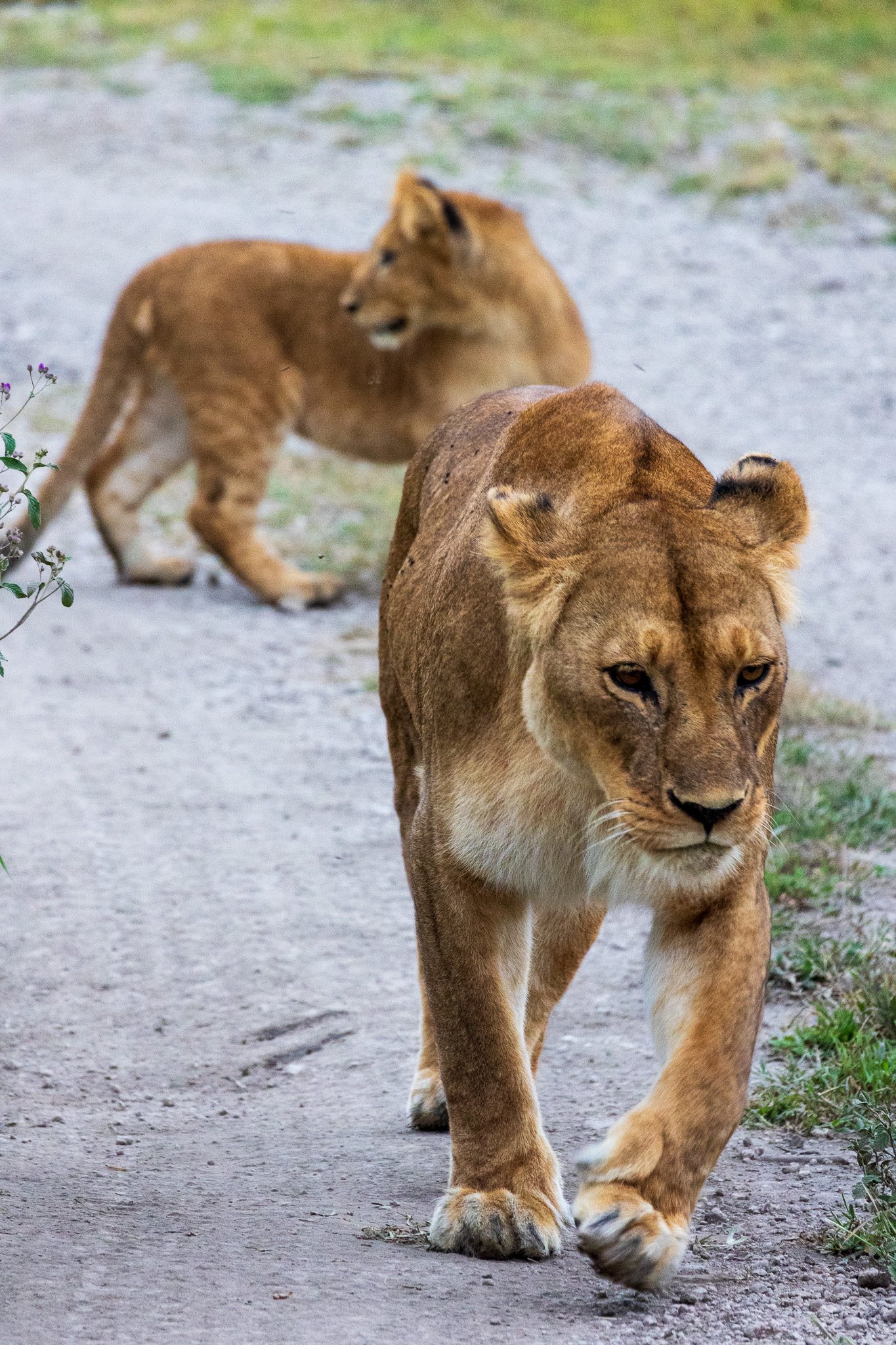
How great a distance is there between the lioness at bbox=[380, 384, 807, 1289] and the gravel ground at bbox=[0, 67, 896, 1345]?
0.70ft

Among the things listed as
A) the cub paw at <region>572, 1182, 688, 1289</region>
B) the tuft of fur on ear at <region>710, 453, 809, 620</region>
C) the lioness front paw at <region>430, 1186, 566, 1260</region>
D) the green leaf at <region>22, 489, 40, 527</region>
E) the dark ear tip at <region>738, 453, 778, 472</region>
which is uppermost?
the dark ear tip at <region>738, 453, 778, 472</region>

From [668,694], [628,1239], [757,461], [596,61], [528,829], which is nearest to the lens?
[628,1239]

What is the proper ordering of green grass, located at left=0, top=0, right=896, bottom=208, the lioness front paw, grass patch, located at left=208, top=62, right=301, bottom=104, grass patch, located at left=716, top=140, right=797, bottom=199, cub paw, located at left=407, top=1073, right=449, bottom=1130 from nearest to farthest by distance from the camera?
the lioness front paw < cub paw, located at left=407, top=1073, right=449, bottom=1130 < grass patch, located at left=716, top=140, right=797, bottom=199 < green grass, located at left=0, top=0, right=896, bottom=208 < grass patch, located at left=208, top=62, right=301, bottom=104

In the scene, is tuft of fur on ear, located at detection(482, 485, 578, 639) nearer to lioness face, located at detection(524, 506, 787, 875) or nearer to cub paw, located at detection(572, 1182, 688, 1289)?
lioness face, located at detection(524, 506, 787, 875)

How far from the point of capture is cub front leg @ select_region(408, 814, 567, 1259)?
3.01 meters

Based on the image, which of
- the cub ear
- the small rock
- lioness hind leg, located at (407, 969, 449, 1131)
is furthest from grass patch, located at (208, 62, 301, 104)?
the small rock

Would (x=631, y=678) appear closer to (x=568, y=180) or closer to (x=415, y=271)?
(x=415, y=271)

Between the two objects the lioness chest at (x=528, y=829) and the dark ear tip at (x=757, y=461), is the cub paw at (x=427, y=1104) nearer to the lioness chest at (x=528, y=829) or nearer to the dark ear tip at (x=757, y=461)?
the lioness chest at (x=528, y=829)

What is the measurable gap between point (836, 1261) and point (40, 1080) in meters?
1.78

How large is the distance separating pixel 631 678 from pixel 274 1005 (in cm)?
195

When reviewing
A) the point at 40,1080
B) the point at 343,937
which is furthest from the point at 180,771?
the point at 40,1080

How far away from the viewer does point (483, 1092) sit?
119 inches

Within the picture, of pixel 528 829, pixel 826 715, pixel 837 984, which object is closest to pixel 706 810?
pixel 528 829

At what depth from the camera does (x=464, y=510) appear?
3498mm
